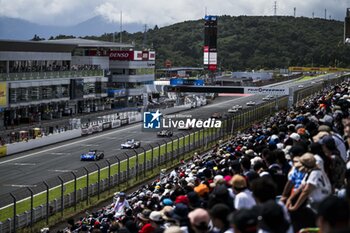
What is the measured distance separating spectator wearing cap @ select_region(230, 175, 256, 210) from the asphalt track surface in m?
29.2

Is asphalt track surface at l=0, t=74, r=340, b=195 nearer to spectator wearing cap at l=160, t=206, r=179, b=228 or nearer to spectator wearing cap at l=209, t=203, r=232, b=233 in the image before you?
spectator wearing cap at l=160, t=206, r=179, b=228

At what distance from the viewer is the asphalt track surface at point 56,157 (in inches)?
1623

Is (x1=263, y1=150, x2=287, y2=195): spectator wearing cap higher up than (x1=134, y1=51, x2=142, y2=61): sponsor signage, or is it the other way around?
(x1=134, y1=51, x2=142, y2=61): sponsor signage

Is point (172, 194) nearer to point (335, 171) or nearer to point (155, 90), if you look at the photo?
point (335, 171)

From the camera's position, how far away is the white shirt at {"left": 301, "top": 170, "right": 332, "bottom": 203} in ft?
27.7

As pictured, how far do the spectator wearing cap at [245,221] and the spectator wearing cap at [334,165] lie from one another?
3652 mm

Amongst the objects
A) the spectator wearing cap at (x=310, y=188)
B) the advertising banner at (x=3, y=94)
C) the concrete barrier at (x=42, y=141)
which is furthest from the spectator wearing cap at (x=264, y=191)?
the advertising banner at (x=3, y=94)

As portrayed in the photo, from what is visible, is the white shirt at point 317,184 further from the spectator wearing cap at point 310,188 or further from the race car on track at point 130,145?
the race car on track at point 130,145

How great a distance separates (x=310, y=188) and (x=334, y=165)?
1531 millimetres

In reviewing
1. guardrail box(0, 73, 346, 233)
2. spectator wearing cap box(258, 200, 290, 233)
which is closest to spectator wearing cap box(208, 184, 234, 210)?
spectator wearing cap box(258, 200, 290, 233)

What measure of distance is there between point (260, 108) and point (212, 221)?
67399 mm

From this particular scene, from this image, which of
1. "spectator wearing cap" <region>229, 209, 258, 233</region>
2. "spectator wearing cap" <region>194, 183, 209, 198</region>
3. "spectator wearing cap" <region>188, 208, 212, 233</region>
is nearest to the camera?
"spectator wearing cap" <region>229, 209, 258, 233</region>

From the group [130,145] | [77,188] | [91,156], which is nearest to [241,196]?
[77,188]

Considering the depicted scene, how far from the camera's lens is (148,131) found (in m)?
71.6
